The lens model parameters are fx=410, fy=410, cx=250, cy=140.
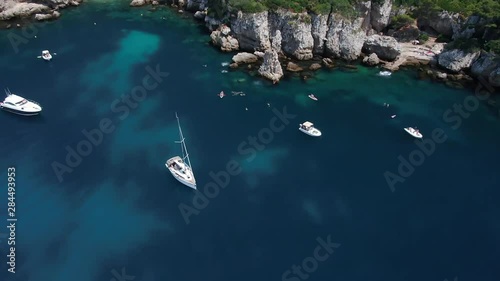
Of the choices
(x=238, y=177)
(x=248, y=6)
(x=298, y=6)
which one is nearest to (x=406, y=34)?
(x=298, y=6)

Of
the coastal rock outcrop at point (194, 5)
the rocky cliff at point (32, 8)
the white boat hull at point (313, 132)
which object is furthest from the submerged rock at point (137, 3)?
the white boat hull at point (313, 132)

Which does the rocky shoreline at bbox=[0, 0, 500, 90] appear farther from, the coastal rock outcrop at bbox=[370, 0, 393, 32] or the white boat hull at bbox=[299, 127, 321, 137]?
the white boat hull at bbox=[299, 127, 321, 137]

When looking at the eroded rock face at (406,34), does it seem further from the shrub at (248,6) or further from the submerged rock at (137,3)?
Result: the submerged rock at (137,3)

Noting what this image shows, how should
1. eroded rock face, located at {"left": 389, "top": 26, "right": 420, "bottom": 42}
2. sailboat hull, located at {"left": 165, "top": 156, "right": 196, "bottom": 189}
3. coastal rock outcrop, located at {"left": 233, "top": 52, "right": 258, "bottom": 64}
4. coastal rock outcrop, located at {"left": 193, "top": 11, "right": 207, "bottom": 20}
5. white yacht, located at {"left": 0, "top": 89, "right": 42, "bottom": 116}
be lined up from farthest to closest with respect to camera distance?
coastal rock outcrop, located at {"left": 193, "top": 11, "right": 207, "bottom": 20}, eroded rock face, located at {"left": 389, "top": 26, "right": 420, "bottom": 42}, coastal rock outcrop, located at {"left": 233, "top": 52, "right": 258, "bottom": 64}, white yacht, located at {"left": 0, "top": 89, "right": 42, "bottom": 116}, sailboat hull, located at {"left": 165, "top": 156, "right": 196, "bottom": 189}

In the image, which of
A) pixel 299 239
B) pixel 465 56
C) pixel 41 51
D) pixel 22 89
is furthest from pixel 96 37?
pixel 465 56

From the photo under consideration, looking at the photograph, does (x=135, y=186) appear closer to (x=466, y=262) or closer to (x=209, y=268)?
(x=209, y=268)

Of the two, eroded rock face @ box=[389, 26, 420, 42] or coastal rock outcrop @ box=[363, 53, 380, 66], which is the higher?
eroded rock face @ box=[389, 26, 420, 42]

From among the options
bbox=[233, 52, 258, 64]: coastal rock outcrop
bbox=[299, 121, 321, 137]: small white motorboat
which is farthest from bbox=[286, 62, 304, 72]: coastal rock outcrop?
bbox=[299, 121, 321, 137]: small white motorboat

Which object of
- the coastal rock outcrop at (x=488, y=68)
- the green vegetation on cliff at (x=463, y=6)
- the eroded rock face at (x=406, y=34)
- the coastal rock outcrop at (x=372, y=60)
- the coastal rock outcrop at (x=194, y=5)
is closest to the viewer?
the coastal rock outcrop at (x=488, y=68)
